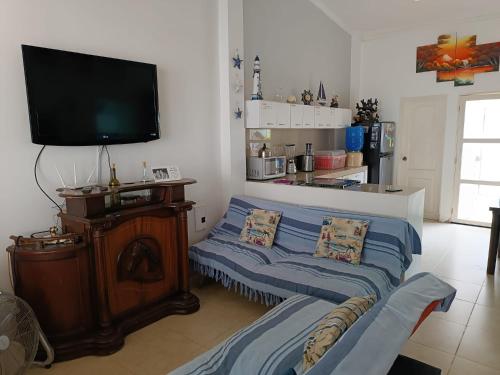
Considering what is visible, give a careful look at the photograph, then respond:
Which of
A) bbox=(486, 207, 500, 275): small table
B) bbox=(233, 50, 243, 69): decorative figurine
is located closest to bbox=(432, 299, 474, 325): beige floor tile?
bbox=(486, 207, 500, 275): small table

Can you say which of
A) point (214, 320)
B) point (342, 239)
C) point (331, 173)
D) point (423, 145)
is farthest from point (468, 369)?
point (423, 145)

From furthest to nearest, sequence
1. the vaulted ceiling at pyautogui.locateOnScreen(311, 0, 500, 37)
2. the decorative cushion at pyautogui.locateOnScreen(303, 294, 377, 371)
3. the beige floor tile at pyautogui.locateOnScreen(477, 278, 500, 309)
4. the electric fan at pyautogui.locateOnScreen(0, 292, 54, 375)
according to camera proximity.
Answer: the vaulted ceiling at pyautogui.locateOnScreen(311, 0, 500, 37) → the beige floor tile at pyautogui.locateOnScreen(477, 278, 500, 309) → the electric fan at pyautogui.locateOnScreen(0, 292, 54, 375) → the decorative cushion at pyautogui.locateOnScreen(303, 294, 377, 371)

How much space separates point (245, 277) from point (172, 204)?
0.81m

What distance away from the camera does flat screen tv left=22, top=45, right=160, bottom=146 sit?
88.3 inches

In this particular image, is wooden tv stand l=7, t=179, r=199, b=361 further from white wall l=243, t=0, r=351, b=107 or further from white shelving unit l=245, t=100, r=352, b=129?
white wall l=243, t=0, r=351, b=107

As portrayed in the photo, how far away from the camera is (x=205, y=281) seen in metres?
3.42

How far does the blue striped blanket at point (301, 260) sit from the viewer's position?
2336mm

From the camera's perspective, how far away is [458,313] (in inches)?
109

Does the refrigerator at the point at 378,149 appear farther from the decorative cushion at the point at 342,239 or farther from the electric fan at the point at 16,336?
the electric fan at the point at 16,336

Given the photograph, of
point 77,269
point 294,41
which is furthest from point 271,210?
point 294,41

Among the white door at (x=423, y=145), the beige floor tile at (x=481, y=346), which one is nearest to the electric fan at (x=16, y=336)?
the beige floor tile at (x=481, y=346)

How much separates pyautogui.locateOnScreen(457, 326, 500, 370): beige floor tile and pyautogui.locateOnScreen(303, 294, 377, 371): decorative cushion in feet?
4.24

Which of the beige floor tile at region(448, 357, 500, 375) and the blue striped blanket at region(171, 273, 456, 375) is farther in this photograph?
the beige floor tile at region(448, 357, 500, 375)

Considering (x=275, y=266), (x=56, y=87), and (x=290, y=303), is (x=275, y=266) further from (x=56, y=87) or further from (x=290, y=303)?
(x=56, y=87)
